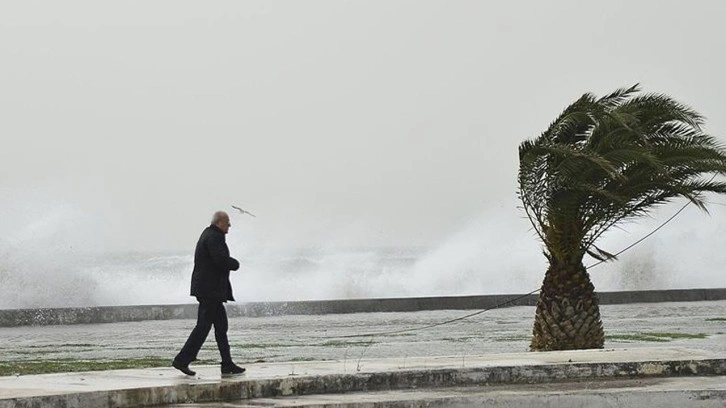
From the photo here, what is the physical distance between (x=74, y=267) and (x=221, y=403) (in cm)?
3580

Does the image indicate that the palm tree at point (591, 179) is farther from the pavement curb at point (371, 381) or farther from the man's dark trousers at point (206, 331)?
the man's dark trousers at point (206, 331)

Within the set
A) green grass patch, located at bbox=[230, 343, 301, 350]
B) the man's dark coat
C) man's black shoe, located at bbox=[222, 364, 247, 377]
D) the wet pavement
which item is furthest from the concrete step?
green grass patch, located at bbox=[230, 343, 301, 350]

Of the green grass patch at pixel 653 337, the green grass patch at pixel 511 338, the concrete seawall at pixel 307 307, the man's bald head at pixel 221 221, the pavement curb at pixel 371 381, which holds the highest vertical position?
the concrete seawall at pixel 307 307

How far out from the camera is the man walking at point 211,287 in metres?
11.7

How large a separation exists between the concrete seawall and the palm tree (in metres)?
19.6

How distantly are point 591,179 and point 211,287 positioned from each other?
6587mm

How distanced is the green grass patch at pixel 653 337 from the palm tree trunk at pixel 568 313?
4988 millimetres

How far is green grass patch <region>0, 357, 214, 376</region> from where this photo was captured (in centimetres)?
1625

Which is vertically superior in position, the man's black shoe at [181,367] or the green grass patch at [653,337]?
the green grass patch at [653,337]

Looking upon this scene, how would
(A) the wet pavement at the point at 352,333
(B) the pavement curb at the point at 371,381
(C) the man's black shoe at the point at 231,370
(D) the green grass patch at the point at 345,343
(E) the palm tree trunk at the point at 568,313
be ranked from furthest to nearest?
1. (D) the green grass patch at the point at 345,343
2. (A) the wet pavement at the point at 352,333
3. (E) the palm tree trunk at the point at 568,313
4. (C) the man's black shoe at the point at 231,370
5. (B) the pavement curb at the point at 371,381

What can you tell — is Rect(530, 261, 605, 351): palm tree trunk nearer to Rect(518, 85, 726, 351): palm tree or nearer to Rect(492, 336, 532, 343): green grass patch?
Rect(518, 85, 726, 351): palm tree

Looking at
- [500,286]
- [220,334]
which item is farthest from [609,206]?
[500,286]

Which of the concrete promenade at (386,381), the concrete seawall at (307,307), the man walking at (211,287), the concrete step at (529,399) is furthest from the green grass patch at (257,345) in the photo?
the concrete step at (529,399)

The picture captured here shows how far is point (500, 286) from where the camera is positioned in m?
53.7
